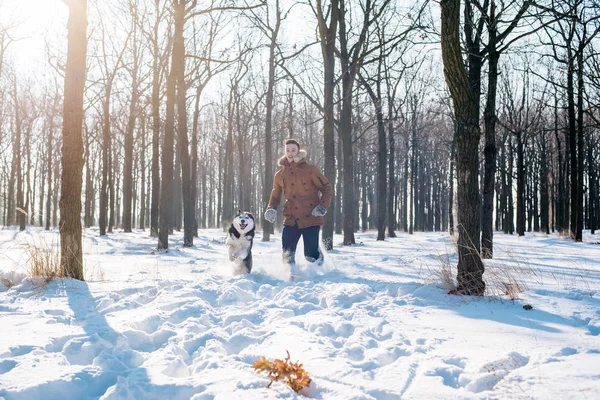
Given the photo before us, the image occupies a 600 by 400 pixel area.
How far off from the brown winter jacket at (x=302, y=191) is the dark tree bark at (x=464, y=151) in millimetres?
2099

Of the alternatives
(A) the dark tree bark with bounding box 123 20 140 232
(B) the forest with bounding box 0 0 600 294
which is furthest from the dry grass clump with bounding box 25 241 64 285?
(A) the dark tree bark with bounding box 123 20 140 232

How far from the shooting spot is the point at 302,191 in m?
5.81

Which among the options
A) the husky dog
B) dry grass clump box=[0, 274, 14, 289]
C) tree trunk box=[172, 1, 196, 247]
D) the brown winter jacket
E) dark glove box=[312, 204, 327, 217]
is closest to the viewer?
dry grass clump box=[0, 274, 14, 289]

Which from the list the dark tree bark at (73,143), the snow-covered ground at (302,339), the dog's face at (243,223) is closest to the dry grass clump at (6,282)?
the snow-covered ground at (302,339)

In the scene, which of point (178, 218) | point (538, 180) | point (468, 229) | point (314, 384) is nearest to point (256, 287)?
point (468, 229)

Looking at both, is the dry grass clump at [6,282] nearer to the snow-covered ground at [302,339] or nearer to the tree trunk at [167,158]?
the snow-covered ground at [302,339]

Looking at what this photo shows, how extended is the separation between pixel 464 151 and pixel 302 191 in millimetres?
2434

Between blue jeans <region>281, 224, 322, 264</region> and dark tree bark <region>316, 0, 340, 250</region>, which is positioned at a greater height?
dark tree bark <region>316, 0, 340, 250</region>

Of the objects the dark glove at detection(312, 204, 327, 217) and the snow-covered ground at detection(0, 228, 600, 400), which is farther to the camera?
the dark glove at detection(312, 204, 327, 217)

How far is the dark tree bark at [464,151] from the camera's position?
4035 mm

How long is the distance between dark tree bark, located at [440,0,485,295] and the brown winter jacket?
6.89 feet

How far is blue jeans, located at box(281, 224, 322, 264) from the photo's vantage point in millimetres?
5797

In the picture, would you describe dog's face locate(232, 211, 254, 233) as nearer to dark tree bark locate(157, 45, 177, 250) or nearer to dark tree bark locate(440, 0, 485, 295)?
dark tree bark locate(440, 0, 485, 295)

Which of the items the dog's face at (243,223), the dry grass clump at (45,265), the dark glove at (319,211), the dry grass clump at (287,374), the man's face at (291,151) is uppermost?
the man's face at (291,151)
